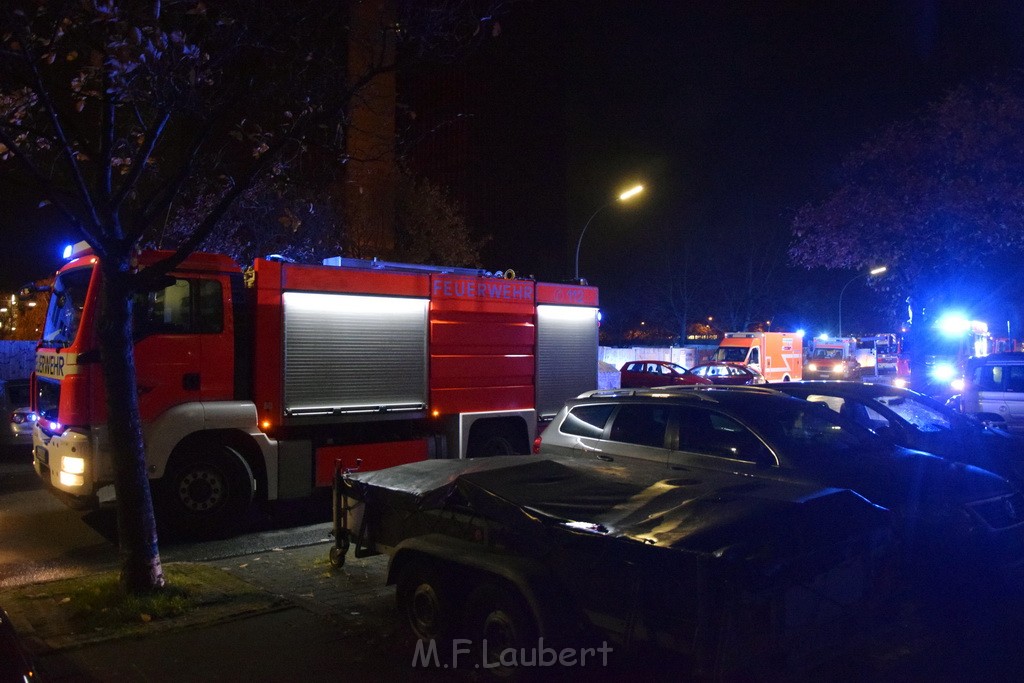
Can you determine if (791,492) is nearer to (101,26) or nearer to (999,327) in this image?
(101,26)

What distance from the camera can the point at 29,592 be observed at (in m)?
6.46

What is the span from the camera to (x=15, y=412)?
14.1 m

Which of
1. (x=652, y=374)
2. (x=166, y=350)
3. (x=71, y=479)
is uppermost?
(x=166, y=350)

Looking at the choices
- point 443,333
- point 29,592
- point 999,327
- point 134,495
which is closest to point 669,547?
point 134,495

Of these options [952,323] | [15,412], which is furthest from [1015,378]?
[15,412]

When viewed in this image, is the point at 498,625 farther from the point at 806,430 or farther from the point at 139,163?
the point at 139,163

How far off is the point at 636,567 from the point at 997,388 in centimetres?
1123

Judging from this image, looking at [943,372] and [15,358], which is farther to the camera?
[943,372]

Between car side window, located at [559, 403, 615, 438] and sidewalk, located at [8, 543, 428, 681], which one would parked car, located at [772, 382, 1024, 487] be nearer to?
car side window, located at [559, 403, 615, 438]

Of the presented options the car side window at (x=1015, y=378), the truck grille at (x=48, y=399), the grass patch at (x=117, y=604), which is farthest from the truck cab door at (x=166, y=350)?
the car side window at (x=1015, y=378)

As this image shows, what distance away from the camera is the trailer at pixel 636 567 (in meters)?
3.64

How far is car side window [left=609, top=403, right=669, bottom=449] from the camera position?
6461mm

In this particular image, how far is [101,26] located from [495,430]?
6439mm

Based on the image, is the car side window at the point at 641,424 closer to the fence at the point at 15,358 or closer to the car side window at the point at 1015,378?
the car side window at the point at 1015,378
